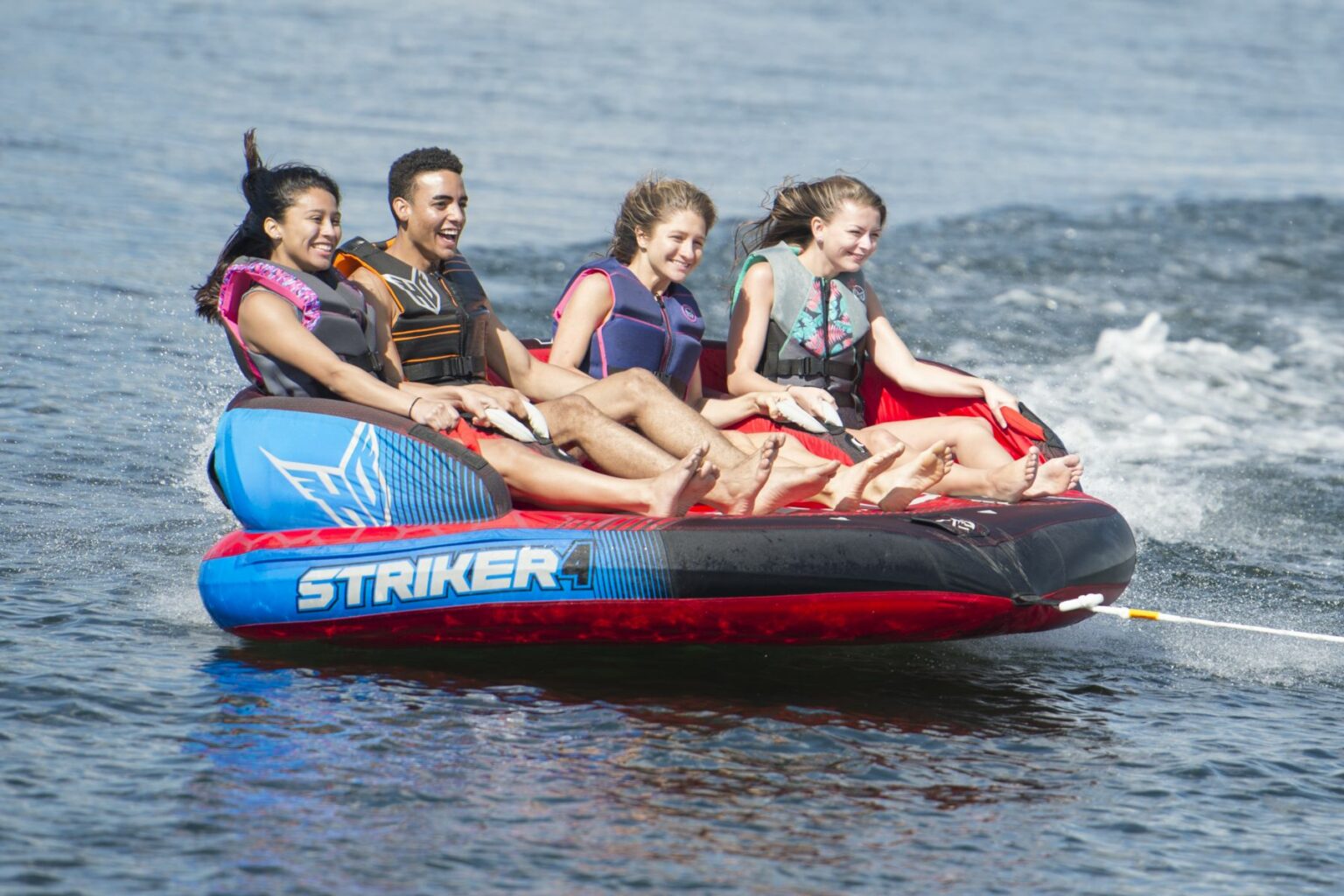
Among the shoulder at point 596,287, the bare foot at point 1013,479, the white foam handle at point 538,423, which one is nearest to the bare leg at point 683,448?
the white foam handle at point 538,423

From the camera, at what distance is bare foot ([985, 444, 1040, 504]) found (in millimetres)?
5230

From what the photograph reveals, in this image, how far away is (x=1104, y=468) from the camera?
27.2 feet

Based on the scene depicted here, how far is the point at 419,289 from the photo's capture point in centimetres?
538

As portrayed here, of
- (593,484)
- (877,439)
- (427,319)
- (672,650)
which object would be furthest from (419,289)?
(877,439)

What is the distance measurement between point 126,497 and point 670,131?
33.3 ft

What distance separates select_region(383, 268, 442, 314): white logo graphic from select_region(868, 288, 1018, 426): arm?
5.44 ft

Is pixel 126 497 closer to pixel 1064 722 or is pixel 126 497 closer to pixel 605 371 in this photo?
pixel 605 371

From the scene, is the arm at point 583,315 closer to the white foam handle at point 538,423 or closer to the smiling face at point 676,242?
the smiling face at point 676,242

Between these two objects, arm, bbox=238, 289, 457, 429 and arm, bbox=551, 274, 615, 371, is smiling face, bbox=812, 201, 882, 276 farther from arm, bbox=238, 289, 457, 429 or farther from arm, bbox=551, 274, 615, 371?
arm, bbox=238, 289, 457, 429

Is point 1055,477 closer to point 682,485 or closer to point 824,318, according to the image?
point 824,318

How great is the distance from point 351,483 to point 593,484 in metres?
0.69

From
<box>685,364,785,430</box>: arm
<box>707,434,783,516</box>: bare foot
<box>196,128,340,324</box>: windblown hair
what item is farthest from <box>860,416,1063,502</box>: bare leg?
<box>196,128,340,324</box>: windblown hair

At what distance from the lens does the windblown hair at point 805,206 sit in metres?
5.94

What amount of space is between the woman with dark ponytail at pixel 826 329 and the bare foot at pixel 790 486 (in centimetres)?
91
